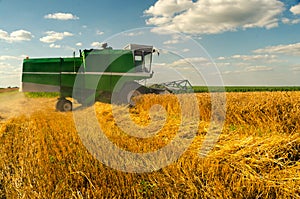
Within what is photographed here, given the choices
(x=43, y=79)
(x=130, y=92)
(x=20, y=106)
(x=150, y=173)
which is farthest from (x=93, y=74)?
(x=150, y=173)

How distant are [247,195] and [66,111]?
956 cm

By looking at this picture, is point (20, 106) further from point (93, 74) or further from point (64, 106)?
point (93, 74)

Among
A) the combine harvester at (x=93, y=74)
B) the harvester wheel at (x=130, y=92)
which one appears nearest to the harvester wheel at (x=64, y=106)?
the combine harvester at (x=93, y=74)

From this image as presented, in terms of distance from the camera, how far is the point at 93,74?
36.2ft

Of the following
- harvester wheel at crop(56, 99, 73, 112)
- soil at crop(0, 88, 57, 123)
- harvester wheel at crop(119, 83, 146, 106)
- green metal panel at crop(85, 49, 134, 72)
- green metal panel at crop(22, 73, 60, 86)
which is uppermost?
green metal panel at crop(85, 49, 134, 72)

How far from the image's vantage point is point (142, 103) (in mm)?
10203

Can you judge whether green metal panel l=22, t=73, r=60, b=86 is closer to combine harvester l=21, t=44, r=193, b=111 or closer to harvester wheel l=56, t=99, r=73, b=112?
combine harvester l=21, t=44, r=193, b=111

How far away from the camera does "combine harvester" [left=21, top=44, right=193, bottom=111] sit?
11188mm

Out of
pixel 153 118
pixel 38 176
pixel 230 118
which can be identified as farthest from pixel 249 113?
pixel 38 176

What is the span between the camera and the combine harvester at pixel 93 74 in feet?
36.7

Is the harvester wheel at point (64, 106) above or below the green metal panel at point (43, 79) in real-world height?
below

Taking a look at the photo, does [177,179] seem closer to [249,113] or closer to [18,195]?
[18,195]

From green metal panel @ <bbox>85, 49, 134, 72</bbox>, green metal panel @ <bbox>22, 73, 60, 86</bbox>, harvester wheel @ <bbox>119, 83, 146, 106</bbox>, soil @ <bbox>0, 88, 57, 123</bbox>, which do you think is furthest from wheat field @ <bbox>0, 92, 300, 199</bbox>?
green metal panel @ <bbox>22, 73, 60, 86</bbox>

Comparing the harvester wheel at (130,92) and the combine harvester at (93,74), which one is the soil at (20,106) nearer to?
the combine harvester at (93,74)
